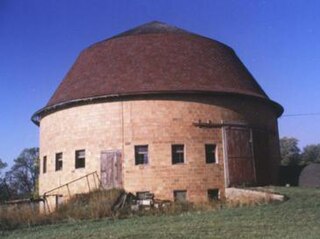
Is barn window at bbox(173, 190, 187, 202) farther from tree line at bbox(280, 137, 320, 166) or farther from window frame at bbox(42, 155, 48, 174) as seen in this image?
tree line at bbox(280, 137, 320, 166)

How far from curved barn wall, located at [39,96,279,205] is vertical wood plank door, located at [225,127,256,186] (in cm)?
41

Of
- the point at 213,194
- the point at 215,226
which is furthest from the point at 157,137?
the point at 215,226

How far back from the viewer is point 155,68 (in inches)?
1054

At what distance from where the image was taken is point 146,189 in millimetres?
24234

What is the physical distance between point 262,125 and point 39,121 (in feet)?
44.2

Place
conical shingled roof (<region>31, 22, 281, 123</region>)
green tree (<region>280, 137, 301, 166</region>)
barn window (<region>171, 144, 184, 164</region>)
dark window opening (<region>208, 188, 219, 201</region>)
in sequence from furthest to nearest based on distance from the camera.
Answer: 1. green tree (<region>280, 137, 301, 166</region>)
2. conical shingled roof (<region>31, 22, 281, 123</region>)
3. barn window (<region>171, 144, 184, 164</region>)
4. dark window opening (<region>208, 188, 219, 201</region>)

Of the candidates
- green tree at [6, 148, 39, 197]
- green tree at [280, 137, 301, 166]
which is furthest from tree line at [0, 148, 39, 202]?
green tree at [280, 137, 301, 166]

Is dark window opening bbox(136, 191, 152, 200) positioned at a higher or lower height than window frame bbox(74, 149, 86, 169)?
lower

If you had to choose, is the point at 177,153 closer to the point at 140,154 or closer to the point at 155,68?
the point at 140,154

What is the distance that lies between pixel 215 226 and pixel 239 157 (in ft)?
40.7

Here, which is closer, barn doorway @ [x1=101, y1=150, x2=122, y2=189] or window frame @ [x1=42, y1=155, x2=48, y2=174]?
barn doorway @ [x1=101, y1=150, x2=122, y2=189]

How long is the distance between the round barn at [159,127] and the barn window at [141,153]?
0.05 m

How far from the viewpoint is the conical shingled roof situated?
1009 inches

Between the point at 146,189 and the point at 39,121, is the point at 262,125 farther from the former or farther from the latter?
the point at 39,121
